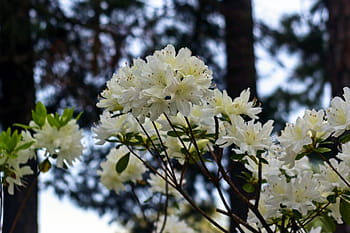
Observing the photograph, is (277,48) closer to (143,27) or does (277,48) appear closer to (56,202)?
(143,27)

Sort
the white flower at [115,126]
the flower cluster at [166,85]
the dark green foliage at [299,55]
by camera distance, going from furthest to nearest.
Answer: the dark green foliage at [299,55] < the white flower at [115,126] < the flower cluster at [166,85]

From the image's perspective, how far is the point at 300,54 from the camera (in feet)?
21.9

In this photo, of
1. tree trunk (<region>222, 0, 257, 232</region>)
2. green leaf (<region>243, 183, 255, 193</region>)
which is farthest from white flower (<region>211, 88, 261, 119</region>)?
tree trunk (<region>222, 0, 257, 232</region>)

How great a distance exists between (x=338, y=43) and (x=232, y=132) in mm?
2516

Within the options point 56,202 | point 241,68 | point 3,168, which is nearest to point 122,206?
point 56,202

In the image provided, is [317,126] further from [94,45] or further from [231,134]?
[94,45]

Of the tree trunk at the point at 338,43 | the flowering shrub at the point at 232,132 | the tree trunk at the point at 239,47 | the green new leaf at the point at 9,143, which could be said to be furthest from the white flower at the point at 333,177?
the tree trunk at the point at 239,47

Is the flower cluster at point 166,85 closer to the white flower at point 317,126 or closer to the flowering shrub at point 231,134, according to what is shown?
the flowering shrub at point 231,134

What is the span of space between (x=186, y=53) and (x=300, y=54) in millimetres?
5779

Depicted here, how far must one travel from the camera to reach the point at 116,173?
6.01ft

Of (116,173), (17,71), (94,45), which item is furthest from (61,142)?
(17,71)

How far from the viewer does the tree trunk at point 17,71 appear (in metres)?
4.07

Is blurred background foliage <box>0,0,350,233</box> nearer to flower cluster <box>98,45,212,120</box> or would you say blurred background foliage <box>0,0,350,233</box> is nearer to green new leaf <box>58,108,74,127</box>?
green new leaf <box>58,108,74,127</box>

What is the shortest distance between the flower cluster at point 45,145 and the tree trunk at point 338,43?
205 centimetres
